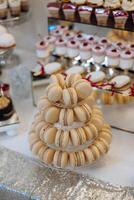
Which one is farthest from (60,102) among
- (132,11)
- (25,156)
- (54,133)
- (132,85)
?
(132,11)

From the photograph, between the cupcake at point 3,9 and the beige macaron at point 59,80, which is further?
the cupcake at point 3,9

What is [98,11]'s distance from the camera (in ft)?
4.33

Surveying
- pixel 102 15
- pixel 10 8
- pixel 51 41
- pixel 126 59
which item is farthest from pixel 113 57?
pixel 10 8

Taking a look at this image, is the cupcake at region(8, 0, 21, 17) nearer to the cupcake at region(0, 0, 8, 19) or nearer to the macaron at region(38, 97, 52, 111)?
the cupcake at region(0, 0, 8, 19)

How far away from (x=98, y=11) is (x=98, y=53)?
0.14 meters

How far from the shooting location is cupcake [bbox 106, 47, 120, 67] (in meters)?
1.32

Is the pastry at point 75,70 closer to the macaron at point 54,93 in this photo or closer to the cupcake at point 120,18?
the cupcake at point 120,18

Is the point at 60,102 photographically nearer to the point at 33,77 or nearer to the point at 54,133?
the point at 54,133

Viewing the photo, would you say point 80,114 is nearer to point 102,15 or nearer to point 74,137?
point 74,137

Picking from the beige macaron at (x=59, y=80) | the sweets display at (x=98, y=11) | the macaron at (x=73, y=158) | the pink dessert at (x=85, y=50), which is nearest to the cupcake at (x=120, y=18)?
the sweets display at (x=98, y=11)

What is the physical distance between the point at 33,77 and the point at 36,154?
36cm

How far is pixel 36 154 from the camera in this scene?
1091mm

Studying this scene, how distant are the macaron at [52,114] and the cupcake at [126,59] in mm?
402

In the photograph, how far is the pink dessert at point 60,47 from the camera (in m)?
1.42
